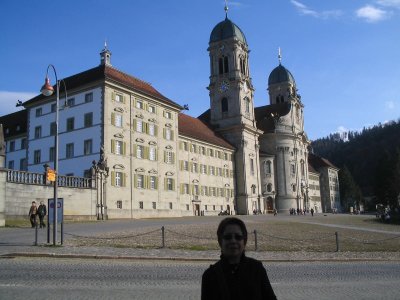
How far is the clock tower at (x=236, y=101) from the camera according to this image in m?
81.8

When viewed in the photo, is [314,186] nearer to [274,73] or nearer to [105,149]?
[274,73]

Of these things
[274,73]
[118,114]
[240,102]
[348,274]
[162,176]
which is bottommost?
[348,274]

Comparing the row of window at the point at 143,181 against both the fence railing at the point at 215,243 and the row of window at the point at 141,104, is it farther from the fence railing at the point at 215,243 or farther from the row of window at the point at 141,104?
the fence railing at the point at 215,243

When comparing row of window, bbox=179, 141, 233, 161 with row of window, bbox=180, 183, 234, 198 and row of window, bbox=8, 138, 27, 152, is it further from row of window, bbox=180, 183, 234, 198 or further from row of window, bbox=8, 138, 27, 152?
row of window, bbox=8, 138, 27, 152

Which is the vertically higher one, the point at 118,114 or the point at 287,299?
the point at 118,114

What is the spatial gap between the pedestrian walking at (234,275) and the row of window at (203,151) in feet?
198

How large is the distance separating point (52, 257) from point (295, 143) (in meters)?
84.8

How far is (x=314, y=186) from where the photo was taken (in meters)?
116

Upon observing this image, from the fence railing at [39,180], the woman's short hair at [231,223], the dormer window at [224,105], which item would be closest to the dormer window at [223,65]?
the dormer window at [224,105]

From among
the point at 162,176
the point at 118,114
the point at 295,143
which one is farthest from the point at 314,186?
the point at 118,114

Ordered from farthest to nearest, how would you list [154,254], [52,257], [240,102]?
[240,102] → [154,254] → [52,257]

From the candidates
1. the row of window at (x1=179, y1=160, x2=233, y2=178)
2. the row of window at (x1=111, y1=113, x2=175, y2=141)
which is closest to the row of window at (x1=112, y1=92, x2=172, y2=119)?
the row of window at (x1=111, y1=113, x2=175, y2=141)

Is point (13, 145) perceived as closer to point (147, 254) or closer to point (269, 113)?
point (147, 254)

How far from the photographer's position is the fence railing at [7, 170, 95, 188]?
1308 inches
